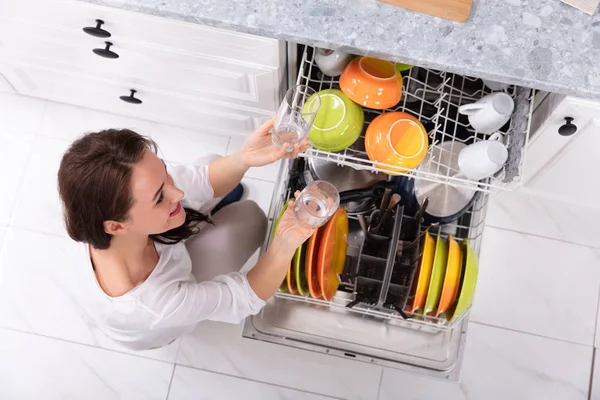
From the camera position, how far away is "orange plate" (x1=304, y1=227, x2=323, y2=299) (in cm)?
120

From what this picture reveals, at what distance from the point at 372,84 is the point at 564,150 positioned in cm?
57

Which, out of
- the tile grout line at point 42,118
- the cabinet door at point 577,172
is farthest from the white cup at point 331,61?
the tile grout line at point 42,118

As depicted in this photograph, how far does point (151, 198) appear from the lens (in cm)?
103

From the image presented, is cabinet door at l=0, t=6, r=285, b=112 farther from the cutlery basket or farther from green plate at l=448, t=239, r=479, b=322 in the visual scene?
green plate at l=448, t=239, r=479, b=322

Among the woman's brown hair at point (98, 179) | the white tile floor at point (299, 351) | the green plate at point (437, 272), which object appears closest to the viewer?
the woman's brown hair at point (98, 179)

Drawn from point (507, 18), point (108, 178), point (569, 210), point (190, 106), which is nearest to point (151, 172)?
point (108, 178)

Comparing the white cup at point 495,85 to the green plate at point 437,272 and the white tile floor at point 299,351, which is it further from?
the white tile floor at point 299,351

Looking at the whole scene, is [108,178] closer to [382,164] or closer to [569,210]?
[382,164]

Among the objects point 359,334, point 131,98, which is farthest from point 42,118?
point 359,334

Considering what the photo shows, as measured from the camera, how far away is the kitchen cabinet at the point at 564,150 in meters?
1.17

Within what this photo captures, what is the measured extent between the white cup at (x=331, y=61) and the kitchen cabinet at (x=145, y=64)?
0.26 feet

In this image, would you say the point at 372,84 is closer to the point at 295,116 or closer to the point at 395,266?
the point at 295,116

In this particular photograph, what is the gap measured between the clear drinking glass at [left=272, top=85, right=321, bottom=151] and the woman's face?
23cm

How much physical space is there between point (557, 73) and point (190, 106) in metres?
0.94
